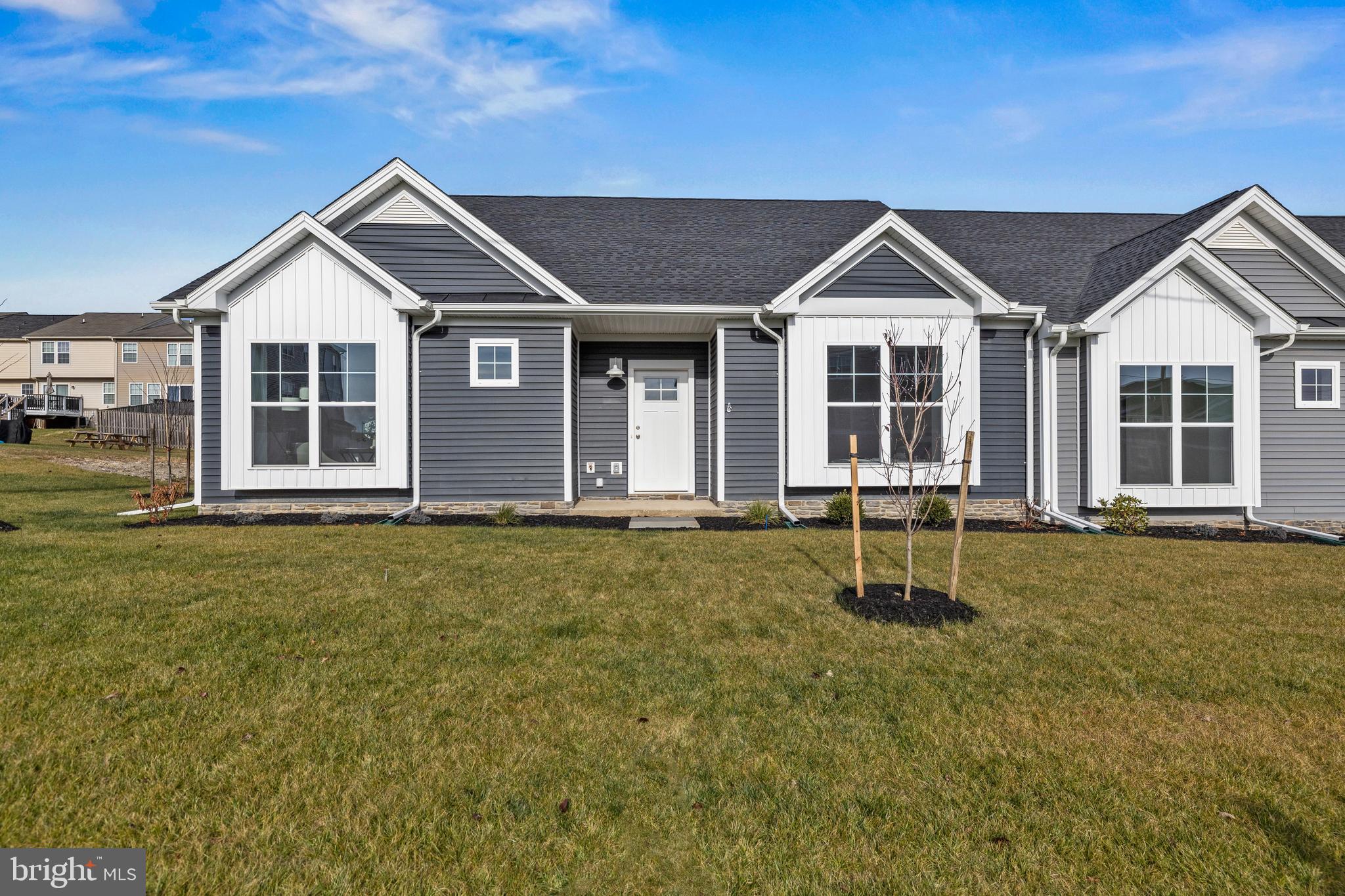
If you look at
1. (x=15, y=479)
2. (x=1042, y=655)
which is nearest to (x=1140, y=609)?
(x=1042, y=655)

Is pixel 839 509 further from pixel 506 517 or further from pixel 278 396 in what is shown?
pixel 278 396

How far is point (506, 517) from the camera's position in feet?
32.3

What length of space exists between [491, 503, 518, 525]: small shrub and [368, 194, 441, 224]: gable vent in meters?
4.80

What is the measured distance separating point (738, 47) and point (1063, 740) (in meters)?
11.5

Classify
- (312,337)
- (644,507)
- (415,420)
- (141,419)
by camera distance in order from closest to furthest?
(312,337) → (415,420) → (644,507) → (141,419)

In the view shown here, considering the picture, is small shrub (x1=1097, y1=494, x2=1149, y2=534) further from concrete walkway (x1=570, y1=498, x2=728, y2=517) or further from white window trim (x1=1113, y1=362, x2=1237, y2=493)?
concrete walkway (x1=570, y1=498, x2=728, y2=517)

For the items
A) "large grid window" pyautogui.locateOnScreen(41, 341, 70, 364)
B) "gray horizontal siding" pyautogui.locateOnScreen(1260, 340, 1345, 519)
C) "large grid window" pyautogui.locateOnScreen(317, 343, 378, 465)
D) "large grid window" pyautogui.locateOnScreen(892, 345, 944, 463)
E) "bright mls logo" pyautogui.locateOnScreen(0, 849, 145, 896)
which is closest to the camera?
"bright mls logo" pyautogui.locateOnScreen(0, 849, 145, 896)

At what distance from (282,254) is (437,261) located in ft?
7.12

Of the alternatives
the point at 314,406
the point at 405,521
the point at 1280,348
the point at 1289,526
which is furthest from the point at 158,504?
the point at 1280,348

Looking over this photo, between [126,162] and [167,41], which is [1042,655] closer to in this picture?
[167,41]

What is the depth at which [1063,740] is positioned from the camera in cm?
316

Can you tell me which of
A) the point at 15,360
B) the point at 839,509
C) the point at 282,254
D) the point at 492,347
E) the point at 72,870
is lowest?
the point at 72,870

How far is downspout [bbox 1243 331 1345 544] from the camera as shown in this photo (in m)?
9.38

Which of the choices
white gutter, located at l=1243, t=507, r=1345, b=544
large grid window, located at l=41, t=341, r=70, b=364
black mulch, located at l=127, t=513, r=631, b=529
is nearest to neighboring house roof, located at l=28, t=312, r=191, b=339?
large grid window, located at l=41, t=341, r=70, b=364
